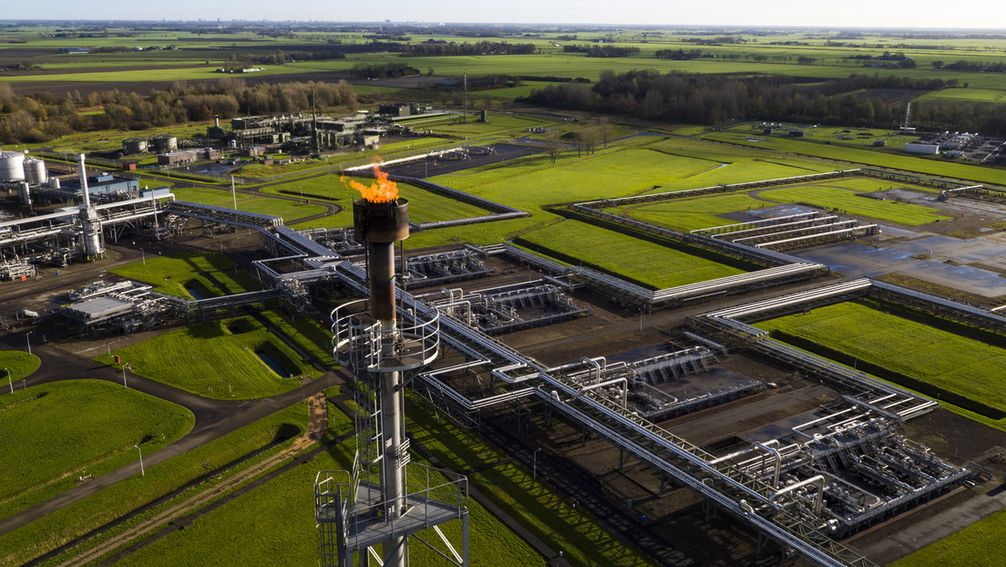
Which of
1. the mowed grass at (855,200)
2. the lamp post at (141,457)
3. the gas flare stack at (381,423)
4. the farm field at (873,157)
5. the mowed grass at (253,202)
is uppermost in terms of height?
the gas flare stack at (381,423)

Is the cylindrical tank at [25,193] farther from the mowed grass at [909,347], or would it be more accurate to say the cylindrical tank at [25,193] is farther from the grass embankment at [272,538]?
the mowed grass at [909,347]

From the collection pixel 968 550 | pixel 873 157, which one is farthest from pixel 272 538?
pixel 873 157

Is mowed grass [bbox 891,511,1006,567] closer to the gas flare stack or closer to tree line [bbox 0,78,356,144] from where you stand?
the gas flare stack

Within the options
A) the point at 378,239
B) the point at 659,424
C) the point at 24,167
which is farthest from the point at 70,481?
the point at 24,167

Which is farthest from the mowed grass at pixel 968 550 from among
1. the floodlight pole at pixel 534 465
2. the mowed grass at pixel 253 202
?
the mowed grass at pixel 253 202

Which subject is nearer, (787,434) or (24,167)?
(787,434)

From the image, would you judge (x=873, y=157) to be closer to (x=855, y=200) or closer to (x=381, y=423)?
(x=855, y=200)

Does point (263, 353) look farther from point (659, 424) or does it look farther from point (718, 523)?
point (718, 523)
